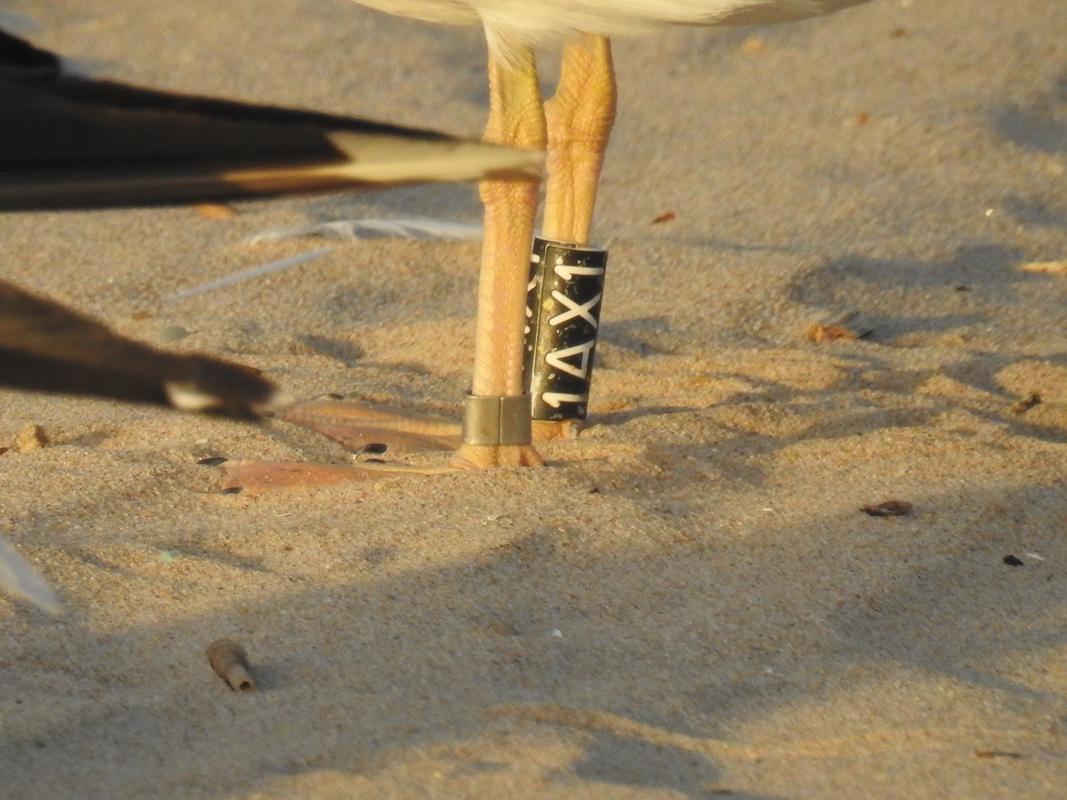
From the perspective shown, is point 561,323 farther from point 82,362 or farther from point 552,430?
point 82,362

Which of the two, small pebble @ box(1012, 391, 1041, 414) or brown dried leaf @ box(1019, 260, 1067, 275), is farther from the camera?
brown dried leaf @ box(1019, 260, 1067, 275)

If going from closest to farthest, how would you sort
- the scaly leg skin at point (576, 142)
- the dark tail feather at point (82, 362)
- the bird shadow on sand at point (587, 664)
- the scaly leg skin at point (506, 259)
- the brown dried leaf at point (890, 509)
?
the dark tail feather at point (82, 362) → the bird shadow on sand at point (587, 664) → the brown dried leaf at point (890, 509) → the scaly leg skin at point (506, 259) → the scaly leg skin at point (576, 142)

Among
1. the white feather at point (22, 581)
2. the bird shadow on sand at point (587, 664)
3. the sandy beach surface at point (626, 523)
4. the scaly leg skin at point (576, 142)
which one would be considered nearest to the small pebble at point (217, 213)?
the sandy beach surface at point (626, 523)

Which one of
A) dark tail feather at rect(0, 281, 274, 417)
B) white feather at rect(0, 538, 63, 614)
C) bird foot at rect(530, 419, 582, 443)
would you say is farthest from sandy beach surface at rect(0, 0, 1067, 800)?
dark tail feather at rect(0, 281, 274, 417)

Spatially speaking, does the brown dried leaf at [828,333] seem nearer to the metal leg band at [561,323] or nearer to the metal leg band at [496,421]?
the metal leg band at [561,323]

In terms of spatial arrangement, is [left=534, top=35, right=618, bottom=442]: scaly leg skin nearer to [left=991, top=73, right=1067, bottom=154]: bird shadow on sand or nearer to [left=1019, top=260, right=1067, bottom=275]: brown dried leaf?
[left=1019, top=260, right=1067, bottom=275]: brown dried leaf

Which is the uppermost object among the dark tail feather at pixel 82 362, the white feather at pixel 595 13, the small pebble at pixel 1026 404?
the white feather at pixel 595 13
